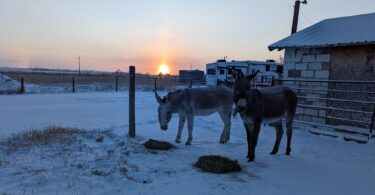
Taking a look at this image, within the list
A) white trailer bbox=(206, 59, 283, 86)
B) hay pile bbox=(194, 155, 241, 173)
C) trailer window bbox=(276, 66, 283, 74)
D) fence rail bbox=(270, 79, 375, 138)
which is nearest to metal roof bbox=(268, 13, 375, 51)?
fence rail bbox=(270, 79, 375, 138)

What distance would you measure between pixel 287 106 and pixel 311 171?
1792 millimetres

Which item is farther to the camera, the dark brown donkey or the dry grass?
the dry grass

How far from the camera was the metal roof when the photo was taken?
9680 mm

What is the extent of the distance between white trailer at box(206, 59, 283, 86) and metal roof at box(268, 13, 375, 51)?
18033 millimetres

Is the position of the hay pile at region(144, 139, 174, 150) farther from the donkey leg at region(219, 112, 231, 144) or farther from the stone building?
the stone building

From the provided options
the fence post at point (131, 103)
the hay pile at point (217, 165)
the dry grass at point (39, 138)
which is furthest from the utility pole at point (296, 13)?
the hay pile at point (217, 165)

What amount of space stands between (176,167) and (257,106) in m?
2.07

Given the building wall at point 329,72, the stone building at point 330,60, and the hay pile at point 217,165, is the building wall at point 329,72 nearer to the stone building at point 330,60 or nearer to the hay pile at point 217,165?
the stone building at point 330,60

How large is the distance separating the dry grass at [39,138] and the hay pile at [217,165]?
10.9 feet

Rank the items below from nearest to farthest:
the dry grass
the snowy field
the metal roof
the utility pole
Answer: the snowy field, the dry grass, the metal roof, the utility pole

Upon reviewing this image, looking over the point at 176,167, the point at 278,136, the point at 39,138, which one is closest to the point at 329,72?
the point at 278,136

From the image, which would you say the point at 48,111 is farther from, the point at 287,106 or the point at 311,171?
the point at 311,171

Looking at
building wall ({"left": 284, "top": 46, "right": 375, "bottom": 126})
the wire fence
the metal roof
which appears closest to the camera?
building wall ({"left": 284, "top": 46, "right": 375, "bottom": 126})

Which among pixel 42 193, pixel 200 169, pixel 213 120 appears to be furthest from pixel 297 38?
pixel 42 193
